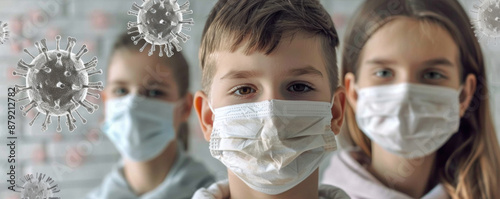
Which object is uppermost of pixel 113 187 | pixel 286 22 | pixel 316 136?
pixel 286 22

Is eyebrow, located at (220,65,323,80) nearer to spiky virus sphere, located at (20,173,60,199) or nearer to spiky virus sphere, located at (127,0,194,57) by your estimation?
spiky virus sphere, located at (127,0,194,57)

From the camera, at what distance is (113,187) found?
44.4 inches

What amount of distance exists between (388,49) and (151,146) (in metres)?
0.46

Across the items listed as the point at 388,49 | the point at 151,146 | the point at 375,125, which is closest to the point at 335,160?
the point at 375,125

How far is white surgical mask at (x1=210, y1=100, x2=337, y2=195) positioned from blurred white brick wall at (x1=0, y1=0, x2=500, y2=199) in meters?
0.16

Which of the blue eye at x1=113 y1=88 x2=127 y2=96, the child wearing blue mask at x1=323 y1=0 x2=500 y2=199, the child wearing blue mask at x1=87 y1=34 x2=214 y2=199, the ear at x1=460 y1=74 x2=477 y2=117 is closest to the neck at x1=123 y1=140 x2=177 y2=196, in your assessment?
the child wearing blue mask at x1=87 y1=34 x2=214 y2=199

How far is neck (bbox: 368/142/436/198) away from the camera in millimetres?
1022

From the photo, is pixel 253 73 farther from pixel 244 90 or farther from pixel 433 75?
pixel 433 75

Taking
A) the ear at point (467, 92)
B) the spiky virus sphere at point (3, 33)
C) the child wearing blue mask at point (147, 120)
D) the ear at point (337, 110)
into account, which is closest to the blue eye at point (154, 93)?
the child wearing blue mask at point (147, 120)

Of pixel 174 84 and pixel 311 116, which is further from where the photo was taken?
pixel 174 84

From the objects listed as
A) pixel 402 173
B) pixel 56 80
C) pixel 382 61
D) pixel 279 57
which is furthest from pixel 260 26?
pixel 402 173

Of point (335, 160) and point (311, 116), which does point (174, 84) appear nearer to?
point (335, 160)

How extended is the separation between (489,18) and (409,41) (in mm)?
131

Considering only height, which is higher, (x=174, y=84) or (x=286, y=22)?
(x=286, y=22)
